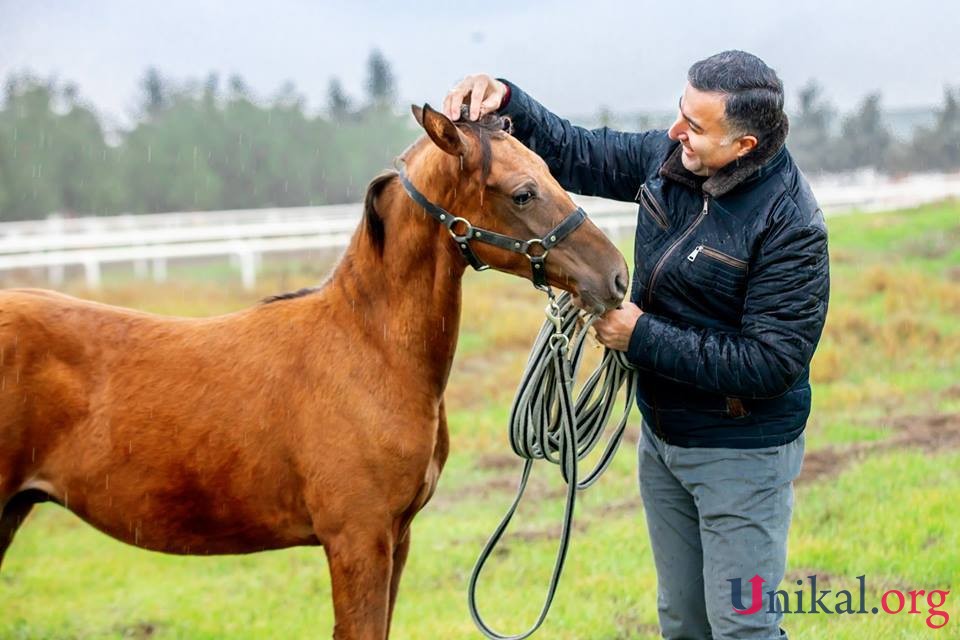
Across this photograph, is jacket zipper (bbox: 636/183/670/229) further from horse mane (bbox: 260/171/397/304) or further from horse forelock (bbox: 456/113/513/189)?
horse mane (bbox: 260/171/397/304)

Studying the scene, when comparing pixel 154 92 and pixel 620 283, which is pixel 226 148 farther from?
pixel 620 283

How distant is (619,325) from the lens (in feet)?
10.7

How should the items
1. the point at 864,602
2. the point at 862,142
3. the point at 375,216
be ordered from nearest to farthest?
the point at 375,216
the point at 864,602
the point at 862,142

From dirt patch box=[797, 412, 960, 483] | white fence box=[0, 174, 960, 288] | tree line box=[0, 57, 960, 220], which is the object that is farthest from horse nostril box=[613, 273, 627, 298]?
tree line box=[0, 57, 960, 220]

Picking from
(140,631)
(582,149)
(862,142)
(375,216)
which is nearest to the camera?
(375,216)

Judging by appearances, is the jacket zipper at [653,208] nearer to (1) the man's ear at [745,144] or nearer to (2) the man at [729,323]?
(2) the man at [729,323]

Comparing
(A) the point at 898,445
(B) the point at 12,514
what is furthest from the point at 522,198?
(A) the point at 898,445

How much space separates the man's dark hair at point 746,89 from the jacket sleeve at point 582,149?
0.66m

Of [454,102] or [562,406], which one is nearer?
[454,102]

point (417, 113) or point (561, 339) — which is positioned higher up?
point (417, 113)

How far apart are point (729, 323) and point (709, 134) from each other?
60cm

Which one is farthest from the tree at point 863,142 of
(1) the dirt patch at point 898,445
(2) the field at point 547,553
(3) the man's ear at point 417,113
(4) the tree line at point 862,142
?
(3) the man's ear at point 417,113

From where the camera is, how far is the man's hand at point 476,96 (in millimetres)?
3484

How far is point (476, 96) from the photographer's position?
3.56 metres
